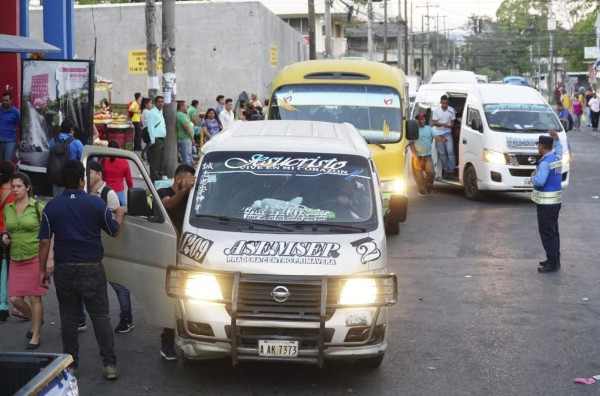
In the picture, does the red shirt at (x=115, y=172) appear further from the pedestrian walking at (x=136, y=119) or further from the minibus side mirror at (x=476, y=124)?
the pedestrian walking at (x=136, y=119)

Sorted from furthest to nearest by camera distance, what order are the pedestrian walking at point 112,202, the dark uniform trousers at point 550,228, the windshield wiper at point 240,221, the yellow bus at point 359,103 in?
the yellow bus at point 359,103, the dark uniform trousers at point 550,228, the pedestrian walking at point 112,202, the windshield wiper at point 240,221

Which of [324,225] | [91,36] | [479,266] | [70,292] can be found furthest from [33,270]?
[91,36]

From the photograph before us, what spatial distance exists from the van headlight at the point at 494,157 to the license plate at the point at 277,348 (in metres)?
12.5

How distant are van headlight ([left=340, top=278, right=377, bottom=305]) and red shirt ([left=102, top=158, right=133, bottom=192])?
5860 millimetres

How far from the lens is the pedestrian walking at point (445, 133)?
2120 cm

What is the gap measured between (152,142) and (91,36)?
59.1ft

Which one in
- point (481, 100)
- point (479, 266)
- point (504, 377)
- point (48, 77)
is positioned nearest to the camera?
point (504, 377)

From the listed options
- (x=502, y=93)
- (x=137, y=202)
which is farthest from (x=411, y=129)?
(x=137, y=202)

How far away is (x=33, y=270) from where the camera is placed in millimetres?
9273

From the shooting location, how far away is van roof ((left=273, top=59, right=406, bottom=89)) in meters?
16.1

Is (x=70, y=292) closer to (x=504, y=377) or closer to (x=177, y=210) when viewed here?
(x=177, y=210)

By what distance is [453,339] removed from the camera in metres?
9.75

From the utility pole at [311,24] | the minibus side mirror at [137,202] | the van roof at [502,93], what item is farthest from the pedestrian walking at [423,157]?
the utility pole at [311,24]

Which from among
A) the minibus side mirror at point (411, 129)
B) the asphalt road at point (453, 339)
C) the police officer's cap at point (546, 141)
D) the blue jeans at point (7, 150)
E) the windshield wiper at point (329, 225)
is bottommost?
the asphalt road at point (453, 339)
